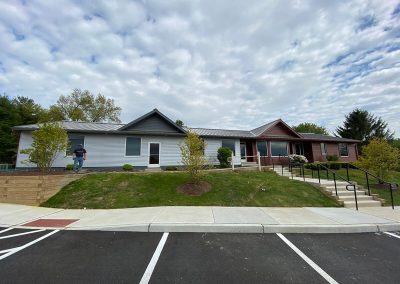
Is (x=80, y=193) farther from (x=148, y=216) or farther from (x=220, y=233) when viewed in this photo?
(x=220, y=233)

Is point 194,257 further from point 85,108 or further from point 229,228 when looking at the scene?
point 85,108

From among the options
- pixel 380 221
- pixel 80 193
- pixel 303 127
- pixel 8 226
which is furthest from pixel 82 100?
pixel 303 127

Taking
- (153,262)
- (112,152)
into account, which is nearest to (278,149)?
(112,152)

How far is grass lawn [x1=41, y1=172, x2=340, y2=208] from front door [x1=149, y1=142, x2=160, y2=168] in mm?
4513

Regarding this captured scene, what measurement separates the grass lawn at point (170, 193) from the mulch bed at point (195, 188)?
10.1 inches

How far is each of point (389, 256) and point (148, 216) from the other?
611 centimetres

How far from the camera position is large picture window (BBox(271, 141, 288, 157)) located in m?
20.8

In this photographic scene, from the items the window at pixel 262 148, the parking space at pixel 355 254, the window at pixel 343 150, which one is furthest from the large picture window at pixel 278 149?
the parking space at pixel 355 254

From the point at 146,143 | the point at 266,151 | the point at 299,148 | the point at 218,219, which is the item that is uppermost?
the point at 146,143

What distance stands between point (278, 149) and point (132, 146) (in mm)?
14381

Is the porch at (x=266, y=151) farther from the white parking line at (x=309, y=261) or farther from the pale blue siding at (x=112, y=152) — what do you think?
the white parking line at (x=309, y=261)

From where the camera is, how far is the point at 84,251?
4281 mm

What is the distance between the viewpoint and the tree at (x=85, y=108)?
114 ft

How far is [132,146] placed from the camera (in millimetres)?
15961
